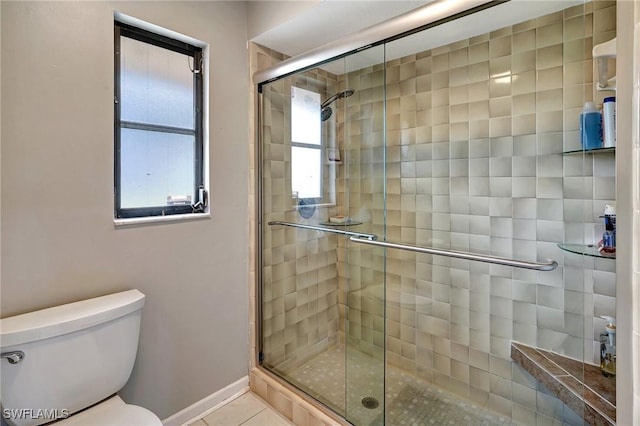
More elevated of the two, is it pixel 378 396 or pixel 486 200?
pixel 486 200

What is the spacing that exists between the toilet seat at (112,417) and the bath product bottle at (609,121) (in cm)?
195

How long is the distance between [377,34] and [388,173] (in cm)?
90

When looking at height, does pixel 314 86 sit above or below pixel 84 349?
above

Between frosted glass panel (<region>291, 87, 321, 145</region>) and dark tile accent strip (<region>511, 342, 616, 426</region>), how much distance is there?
1.61m

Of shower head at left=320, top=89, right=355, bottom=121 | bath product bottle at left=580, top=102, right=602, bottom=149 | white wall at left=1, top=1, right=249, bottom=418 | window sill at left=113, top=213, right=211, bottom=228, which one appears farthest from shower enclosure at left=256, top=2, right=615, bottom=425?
window sill at left=113, top=213, right=211, bottom=228

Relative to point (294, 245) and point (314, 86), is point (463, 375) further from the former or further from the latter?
point (314, 86)

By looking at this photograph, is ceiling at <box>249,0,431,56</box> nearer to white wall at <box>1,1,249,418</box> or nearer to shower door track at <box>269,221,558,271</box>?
white wall at <box>1,1,249,418</box>

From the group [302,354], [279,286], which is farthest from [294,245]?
[302,354]

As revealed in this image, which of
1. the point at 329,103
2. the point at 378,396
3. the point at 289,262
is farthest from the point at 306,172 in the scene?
the point at 378,396

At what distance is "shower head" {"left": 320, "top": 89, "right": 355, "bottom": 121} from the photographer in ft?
6.07

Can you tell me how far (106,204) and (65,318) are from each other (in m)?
0.47

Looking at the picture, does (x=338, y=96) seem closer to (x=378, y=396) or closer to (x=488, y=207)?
(x=488, y=207)

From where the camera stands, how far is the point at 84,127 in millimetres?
1309

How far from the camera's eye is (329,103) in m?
1.93
